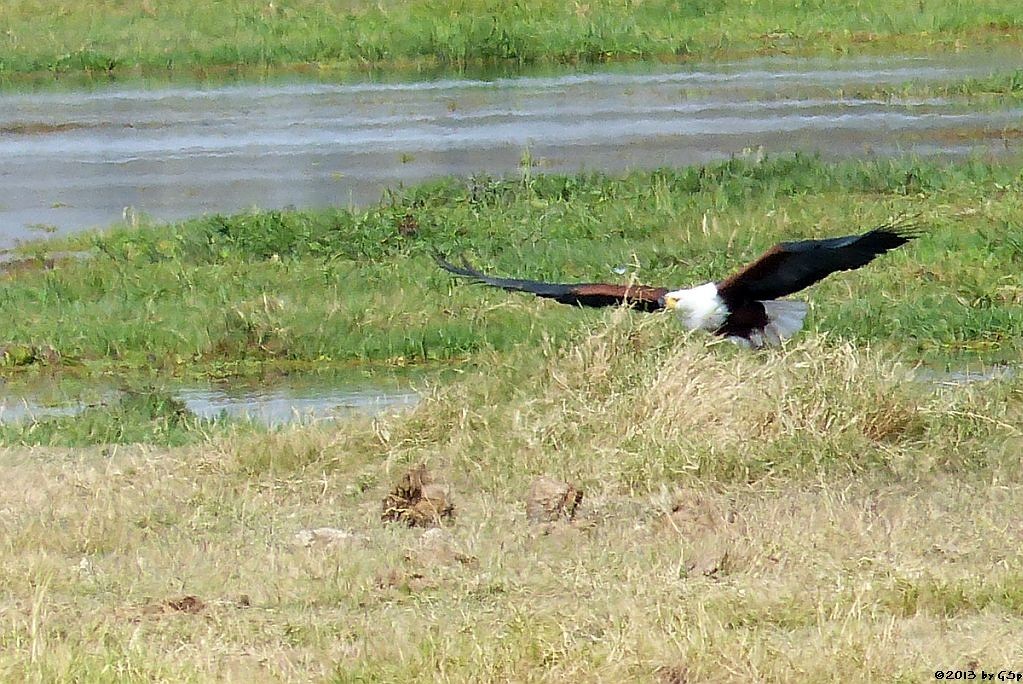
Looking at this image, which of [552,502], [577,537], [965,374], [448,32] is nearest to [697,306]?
[552,502]

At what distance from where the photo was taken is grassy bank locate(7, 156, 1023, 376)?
9609 mm

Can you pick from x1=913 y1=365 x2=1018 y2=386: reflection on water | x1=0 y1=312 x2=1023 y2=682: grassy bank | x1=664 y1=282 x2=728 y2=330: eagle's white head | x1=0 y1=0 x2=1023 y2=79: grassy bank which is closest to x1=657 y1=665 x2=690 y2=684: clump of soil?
x1=0 y1=312 x2=1023 y2=682: grassy bank

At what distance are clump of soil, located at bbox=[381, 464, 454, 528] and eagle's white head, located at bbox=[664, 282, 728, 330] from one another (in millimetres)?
1479

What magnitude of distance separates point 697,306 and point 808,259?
635 millimetres

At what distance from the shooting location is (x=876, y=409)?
6809 millimetres

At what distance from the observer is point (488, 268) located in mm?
10938

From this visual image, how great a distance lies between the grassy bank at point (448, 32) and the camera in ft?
75.4

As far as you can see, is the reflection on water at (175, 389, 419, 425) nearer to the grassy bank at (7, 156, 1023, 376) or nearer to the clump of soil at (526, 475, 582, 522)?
the grassy bank at (7, 156, 1023, 376)

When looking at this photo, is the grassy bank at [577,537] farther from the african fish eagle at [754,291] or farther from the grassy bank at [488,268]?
the grassy bank at [488,268]

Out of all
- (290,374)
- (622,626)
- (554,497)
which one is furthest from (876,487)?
(290,374)

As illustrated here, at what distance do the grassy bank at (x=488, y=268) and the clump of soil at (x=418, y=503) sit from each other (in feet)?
4.97

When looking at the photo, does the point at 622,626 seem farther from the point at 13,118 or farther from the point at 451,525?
the point at 13,118

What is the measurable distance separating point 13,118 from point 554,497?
1600cm

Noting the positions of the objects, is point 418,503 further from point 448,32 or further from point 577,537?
point 448,32
